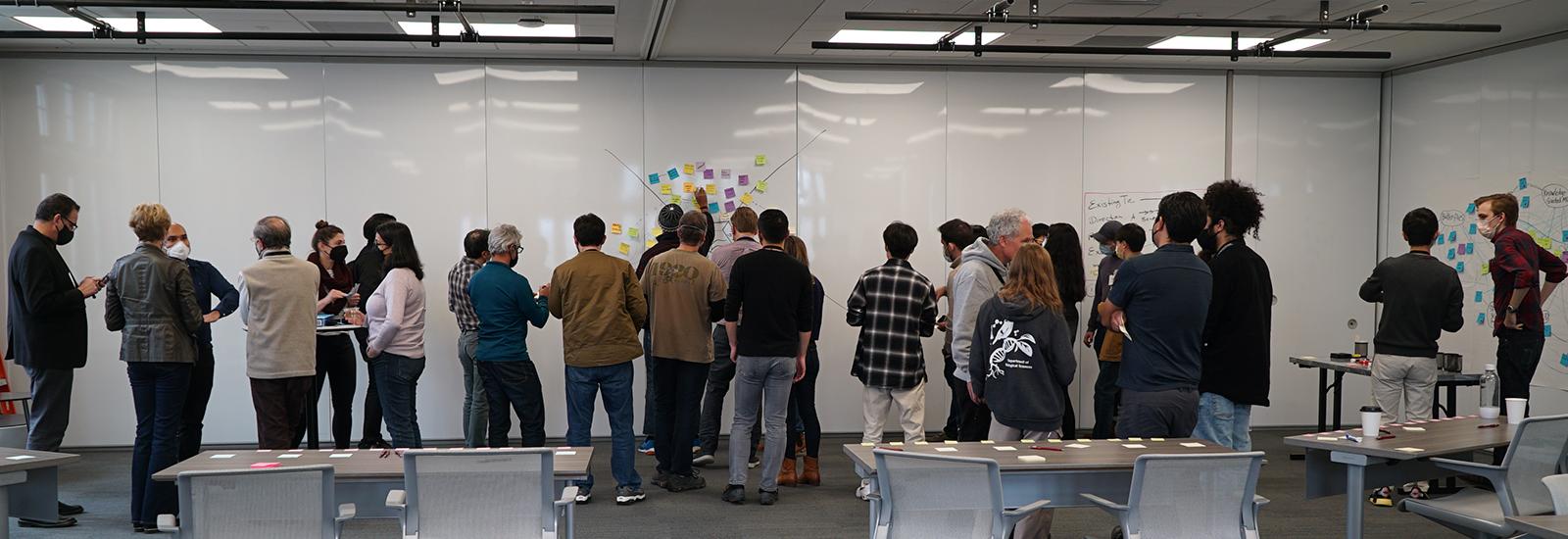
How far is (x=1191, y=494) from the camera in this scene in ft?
11.3

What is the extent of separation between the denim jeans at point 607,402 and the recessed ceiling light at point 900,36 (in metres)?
2.87

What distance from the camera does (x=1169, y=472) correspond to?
3381mm

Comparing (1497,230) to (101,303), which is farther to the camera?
(101,303)

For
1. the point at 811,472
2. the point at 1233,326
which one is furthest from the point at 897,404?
the point at 1233,326

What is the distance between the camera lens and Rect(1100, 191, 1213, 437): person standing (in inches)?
163

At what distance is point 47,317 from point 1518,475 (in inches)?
257

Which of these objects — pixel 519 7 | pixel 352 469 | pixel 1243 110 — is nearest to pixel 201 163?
pixel 519 7

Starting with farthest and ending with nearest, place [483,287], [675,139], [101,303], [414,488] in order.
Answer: [675,139], [101,303], [483,287], [414,488]

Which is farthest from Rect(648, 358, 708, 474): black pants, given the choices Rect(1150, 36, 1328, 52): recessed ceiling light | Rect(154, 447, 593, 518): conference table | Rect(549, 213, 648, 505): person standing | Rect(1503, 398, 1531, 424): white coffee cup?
Rect(1150, 36, 1328, 52): recessed ceiling light

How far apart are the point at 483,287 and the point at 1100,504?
346 cm

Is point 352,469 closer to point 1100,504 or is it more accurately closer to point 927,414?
point 1100,504

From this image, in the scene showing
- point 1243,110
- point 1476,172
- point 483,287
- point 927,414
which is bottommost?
point 927,414

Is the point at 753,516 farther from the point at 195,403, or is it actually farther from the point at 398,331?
the point at 195,403

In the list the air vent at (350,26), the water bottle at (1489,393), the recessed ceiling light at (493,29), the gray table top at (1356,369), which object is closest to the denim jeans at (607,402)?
the recessed ceiling light at (493,29)
